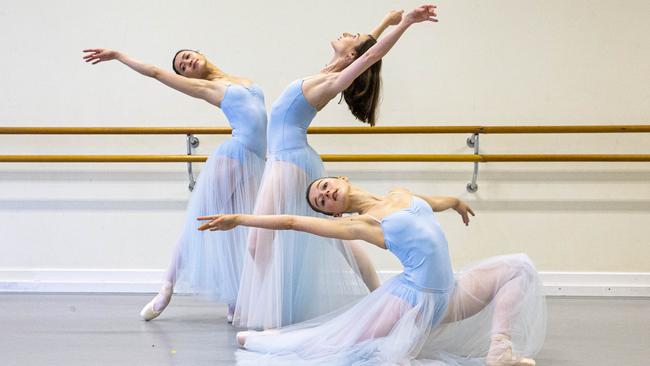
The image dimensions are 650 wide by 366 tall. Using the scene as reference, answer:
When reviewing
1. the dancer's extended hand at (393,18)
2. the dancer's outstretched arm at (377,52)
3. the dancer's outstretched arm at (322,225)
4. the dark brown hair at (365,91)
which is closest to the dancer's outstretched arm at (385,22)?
the dancer's extended hand at (393,18)

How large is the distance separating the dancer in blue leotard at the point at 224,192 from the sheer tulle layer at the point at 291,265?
0.27 metres

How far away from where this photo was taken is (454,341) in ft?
8.25

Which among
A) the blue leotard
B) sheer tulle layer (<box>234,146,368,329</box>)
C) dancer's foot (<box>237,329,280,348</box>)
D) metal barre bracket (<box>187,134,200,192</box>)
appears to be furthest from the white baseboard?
the blue leotard

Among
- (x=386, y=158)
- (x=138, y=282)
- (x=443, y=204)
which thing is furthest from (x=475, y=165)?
(x=138, y=282)

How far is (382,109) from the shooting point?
3.97m

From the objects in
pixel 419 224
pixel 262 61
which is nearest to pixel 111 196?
pixel 262 61

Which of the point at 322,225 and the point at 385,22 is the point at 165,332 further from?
the point at 385,22

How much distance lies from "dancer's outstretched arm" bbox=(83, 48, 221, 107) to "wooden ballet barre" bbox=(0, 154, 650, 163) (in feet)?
2.24

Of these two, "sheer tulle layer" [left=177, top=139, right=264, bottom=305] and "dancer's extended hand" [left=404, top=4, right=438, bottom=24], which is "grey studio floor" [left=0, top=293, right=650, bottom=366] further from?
"dancer's extended hand" [left=404, top=4, right=438, bottom=24]

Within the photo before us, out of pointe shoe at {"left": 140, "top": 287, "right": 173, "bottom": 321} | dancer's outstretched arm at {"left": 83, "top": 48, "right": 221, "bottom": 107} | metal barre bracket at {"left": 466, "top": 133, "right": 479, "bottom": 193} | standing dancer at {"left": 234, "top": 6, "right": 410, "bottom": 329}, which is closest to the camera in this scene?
standing dancer at {"left": 234, "top": 6, "right": 410, "bottom": 329}

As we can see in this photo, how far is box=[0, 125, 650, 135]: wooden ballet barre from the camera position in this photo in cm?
374

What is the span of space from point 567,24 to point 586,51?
0.57ft

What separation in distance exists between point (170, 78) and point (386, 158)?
121 cm

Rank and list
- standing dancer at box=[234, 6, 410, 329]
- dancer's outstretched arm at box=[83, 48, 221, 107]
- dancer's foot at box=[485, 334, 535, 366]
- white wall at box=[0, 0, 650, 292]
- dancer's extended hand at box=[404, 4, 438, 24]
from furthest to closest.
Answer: white wall at box=[0, 0, 650, 292], dancer's outstretched arm at box=[83, 48, 221, 107], standing dancer at box=[234, 6, 410, 329], dancer's extended hand at box=[404, 4, 438, 24], dancer's foot at box=[485, 334, 535, 366]
